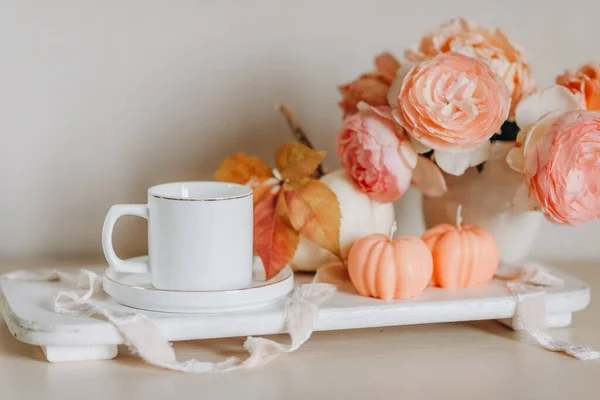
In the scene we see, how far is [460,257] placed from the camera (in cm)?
77

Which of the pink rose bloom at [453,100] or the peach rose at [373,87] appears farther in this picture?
the peach rose at [373,87]

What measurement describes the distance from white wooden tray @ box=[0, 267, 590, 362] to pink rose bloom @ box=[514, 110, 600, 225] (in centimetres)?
9

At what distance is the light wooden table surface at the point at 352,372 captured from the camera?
61 centimetres

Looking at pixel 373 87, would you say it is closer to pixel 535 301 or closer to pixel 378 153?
pixel 378 153

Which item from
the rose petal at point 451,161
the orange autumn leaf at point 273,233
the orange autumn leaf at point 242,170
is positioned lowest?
the orange autumn leaf at point 273,233

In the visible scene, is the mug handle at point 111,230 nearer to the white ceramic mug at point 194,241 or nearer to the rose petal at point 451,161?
the white ceramic mug at point 194,241

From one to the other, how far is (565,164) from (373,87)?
0.75ft

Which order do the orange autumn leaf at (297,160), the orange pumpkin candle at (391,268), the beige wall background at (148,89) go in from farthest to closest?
the beige wall background at (148,89) → the orange autumn leaf at (297,160) → the orange pumpkin candle at (391,268)

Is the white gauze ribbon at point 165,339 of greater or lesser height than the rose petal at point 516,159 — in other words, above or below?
below

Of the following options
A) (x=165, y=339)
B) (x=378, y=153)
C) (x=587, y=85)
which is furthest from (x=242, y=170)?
(x=587, y=85)

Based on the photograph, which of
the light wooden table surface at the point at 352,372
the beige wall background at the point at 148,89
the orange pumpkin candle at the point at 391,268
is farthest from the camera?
the beige wall background at the point at 148,89

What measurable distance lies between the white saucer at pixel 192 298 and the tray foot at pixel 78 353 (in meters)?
0.05

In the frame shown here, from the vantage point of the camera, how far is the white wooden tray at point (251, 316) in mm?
646

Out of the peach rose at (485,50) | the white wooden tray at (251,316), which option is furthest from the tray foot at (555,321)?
the peach rose at (485,50)
